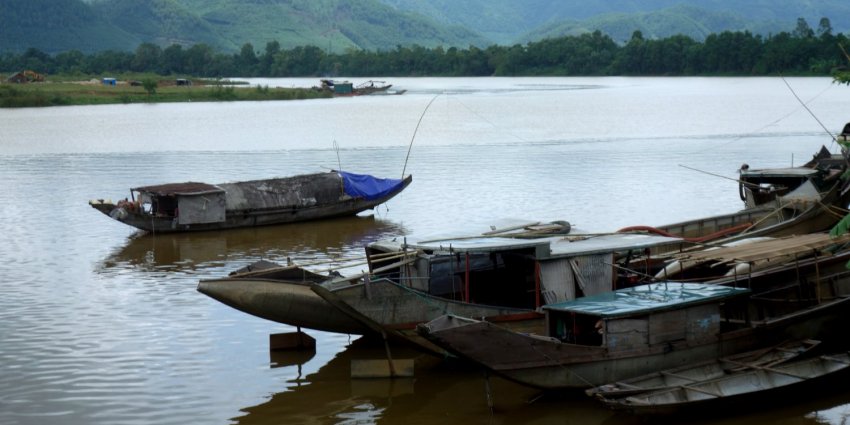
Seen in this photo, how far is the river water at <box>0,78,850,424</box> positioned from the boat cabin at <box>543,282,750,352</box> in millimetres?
849

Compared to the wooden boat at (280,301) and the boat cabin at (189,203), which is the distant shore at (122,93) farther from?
the wooden boat at (280,301)

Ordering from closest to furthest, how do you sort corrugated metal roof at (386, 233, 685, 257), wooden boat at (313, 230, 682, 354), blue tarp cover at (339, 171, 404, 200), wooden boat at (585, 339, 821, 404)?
wooden boat at (585, 339, 821, 404), wooden boat at (313, 230, 682, 354), corrugated metal roof at (386, 233, 685, 257), blue tarp cover at (339, 171, 404, 200)

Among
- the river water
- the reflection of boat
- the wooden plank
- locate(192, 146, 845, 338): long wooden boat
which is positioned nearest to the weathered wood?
the river water

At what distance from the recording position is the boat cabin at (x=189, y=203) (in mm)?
23312

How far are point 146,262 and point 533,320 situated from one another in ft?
36.0

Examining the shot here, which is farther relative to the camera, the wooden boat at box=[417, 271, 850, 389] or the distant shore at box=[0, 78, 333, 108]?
the distant shore at box=[0, 78, 333, 108]

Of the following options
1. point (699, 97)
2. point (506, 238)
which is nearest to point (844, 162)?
point (506, 238)

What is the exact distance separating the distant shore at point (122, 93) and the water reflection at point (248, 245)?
5728 centimetres

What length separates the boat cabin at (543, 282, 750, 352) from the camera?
11.4 meters

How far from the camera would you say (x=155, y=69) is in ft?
440

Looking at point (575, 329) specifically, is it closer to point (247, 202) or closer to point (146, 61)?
point (247, 202)

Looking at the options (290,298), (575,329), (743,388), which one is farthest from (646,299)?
(290,298)

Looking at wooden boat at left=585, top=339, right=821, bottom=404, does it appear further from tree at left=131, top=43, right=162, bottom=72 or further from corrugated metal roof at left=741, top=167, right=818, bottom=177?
tree at left=131, top=43, right=162, bottom=72

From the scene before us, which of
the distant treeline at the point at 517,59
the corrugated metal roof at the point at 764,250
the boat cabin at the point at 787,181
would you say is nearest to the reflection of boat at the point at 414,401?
the corrugated metal roof at the point at 764,250
